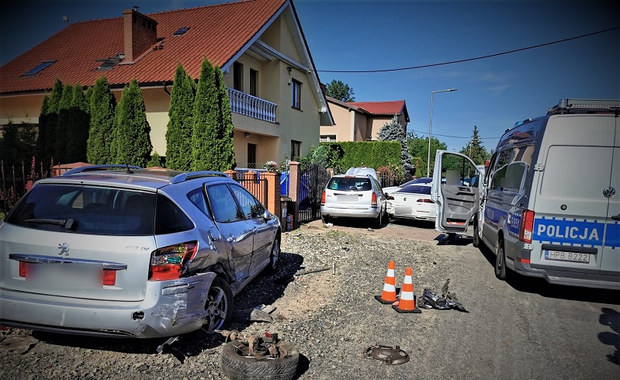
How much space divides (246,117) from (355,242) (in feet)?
28.1

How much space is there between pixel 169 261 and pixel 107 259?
1.55 ft

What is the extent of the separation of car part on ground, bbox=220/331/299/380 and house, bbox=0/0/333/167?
11.8 meters

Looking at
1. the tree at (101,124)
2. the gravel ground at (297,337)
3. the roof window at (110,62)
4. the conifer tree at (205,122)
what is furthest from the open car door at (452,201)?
the roof window at (110,62)

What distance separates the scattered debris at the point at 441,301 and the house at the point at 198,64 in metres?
11.0

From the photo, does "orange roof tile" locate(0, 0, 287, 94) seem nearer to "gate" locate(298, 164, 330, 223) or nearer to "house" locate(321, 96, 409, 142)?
"gate" locate(298, 164, 330, 223)

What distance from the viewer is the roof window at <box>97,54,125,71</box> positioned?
625 inches

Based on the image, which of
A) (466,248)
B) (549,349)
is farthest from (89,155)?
(549,349)

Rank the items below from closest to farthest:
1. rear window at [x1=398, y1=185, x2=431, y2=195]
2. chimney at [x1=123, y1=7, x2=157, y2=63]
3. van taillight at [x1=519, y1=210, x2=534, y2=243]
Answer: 1. van taillight at [x1=519, y1=210, x2=534, y2=243]
2. rear window at [x1=398, y1=185, x2=431, y2=195]
3. chimney at [x1=123, y1=7, x2=157, y2=63]

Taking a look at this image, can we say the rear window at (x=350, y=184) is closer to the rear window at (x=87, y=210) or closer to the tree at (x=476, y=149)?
the rear window at (x=87, y=210)

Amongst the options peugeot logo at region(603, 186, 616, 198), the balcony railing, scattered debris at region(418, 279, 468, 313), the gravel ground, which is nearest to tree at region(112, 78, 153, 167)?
the balcony railing

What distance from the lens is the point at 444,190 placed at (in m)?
9.58

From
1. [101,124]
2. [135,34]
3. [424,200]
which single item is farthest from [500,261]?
[135,34]

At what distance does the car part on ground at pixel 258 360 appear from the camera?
3193 millimetres

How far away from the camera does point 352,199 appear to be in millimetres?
11852
